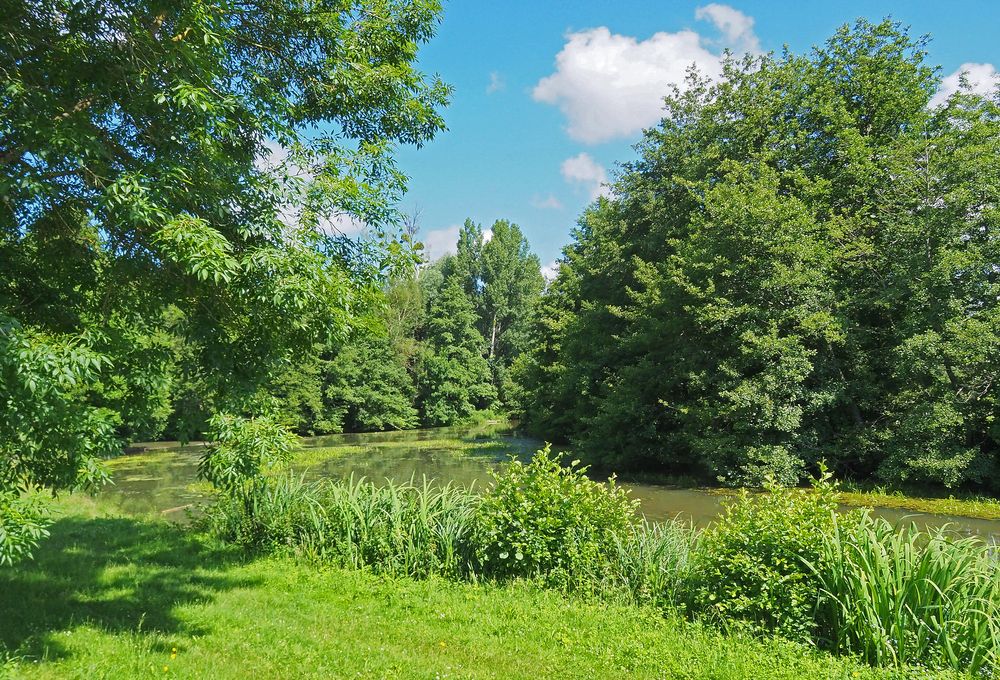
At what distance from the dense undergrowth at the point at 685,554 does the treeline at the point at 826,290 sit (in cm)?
1198

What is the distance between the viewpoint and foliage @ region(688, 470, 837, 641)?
5.57m

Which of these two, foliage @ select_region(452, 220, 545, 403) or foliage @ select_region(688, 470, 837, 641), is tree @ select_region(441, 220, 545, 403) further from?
foliage @ select_region(688, 470, 837, 641)

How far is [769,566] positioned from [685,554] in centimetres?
125

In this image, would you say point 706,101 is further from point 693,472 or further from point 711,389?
point 693,472

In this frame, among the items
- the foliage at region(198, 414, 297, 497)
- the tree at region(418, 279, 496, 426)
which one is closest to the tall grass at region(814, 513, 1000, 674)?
the foliage at region(198, 414, 297, 497)

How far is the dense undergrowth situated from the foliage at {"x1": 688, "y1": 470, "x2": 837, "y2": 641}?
0.01 m

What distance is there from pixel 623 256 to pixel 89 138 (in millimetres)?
25941

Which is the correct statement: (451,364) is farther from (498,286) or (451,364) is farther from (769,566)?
(769,566)

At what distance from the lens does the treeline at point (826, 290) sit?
16469 millimetres

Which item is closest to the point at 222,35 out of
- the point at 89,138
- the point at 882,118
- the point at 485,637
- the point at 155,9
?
the point at 155,9

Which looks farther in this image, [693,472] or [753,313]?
[693,472]

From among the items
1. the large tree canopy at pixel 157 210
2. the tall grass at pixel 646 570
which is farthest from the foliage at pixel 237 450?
the tall grass at pixel 646 570

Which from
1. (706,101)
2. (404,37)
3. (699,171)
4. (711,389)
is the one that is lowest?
(711,389)

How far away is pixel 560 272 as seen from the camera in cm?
3812
